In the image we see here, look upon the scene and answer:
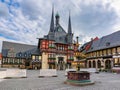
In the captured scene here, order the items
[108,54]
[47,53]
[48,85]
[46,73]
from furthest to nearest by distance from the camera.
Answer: [47,53], [108,54], [46,73], [48,85]

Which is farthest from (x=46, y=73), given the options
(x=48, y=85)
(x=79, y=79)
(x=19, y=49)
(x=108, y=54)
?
(x=19, y=49)

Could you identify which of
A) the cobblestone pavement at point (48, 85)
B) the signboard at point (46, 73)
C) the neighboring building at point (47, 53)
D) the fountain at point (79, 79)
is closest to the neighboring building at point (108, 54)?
the neighboring building at point (47, 53)

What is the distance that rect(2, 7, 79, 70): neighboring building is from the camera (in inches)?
1524

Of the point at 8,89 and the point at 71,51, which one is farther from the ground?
the point at 71,51

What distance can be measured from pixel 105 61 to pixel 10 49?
1078 inches

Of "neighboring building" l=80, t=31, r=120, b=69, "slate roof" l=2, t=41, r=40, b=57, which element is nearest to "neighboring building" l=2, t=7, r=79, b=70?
"slate roof" l=2, t=41, r=40, b=57

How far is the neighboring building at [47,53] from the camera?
38.7 meters

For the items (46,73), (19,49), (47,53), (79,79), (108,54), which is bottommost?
(46,73)

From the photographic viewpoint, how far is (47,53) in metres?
38.6

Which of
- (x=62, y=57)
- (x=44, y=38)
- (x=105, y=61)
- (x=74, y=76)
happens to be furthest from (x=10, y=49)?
(x=74, y=76)

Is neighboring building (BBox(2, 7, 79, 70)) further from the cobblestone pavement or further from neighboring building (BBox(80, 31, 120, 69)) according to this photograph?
the cobblestone pavement

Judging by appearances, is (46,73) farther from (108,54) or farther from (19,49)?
(19,49)

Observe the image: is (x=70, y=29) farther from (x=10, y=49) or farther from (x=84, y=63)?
(x=10, y=49)

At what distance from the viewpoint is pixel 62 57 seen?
4056cm
